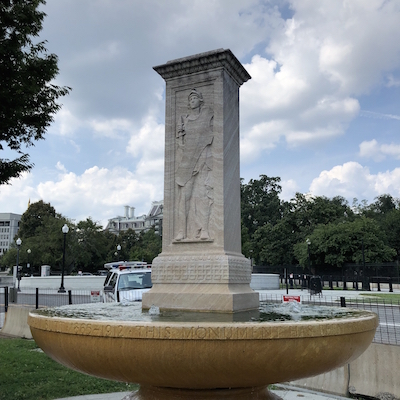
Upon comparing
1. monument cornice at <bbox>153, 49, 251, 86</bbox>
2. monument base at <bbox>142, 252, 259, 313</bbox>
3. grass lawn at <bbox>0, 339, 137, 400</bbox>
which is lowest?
grass lawn at <bbox>0, 339, 137, 400</bbox>

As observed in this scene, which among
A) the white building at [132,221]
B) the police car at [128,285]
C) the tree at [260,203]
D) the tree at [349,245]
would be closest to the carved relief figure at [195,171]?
the police car at [128,285]

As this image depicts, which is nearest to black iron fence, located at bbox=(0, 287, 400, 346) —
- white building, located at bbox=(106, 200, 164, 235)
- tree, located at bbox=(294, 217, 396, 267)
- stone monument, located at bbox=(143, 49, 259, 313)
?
stone monument, located at bbox=(143, 49, 259, 313)

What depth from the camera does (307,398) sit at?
6.06 m

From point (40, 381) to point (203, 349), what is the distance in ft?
20.1

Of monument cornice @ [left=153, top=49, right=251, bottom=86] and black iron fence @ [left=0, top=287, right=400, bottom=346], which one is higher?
monument cornice @ [left=153, top=49, right=251, bottom=86]

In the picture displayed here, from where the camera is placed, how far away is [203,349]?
8.87ft

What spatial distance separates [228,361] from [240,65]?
484 centimetres

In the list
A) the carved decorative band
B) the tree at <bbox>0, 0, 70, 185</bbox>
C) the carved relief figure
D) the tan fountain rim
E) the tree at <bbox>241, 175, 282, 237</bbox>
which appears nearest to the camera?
the tan fountain rim

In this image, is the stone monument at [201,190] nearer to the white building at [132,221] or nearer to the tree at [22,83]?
the tree at [22,83]

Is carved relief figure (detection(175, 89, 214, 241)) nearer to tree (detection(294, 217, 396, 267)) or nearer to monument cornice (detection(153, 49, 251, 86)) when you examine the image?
monument cornice (detection(153, 49, 251, 86))

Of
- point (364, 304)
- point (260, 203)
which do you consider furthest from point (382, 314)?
point (260, 203)

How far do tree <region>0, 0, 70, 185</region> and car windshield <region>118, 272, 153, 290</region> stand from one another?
4274 mm

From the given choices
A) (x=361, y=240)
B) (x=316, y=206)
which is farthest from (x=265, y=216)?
(x=361, y=240)

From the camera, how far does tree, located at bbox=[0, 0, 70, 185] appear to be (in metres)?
10.5
